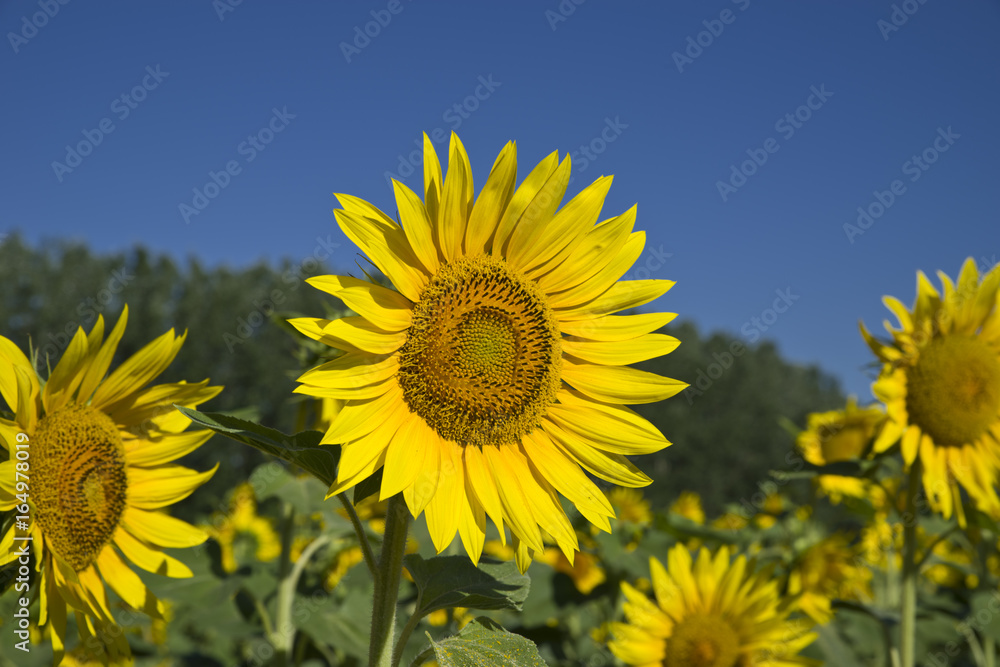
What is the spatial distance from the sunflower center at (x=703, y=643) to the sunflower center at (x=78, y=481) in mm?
2752

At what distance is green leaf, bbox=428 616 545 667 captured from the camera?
5.41 ft

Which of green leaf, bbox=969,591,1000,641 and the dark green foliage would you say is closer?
green leaf, bbox=969,591,1000,641

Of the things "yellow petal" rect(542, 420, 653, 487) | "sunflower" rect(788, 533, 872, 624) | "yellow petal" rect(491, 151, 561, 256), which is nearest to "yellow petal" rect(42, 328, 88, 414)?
"yellow petal" rect(491, 151, 561, 256)

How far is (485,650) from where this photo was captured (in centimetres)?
169

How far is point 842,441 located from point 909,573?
1.36 meters

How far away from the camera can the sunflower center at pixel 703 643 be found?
11.6 ft

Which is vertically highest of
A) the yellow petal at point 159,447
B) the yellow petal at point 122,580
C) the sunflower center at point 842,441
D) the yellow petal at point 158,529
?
the sunflower center at point 842,441

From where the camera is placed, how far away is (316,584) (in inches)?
160

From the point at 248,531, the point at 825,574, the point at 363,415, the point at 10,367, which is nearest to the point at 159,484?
the point at 10,367

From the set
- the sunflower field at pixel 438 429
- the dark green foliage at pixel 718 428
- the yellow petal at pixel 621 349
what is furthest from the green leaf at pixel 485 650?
the dark green foliage at pixel 718 428

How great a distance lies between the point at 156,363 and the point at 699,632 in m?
3.00

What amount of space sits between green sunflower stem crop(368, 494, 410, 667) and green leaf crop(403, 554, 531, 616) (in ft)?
0.34

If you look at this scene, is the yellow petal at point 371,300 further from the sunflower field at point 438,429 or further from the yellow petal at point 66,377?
the yellow petal at point 66,377

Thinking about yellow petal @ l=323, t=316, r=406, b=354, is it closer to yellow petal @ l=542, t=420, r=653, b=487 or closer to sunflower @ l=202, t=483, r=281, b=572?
yellow petal @ l=542, t=420, r=653, b=487
